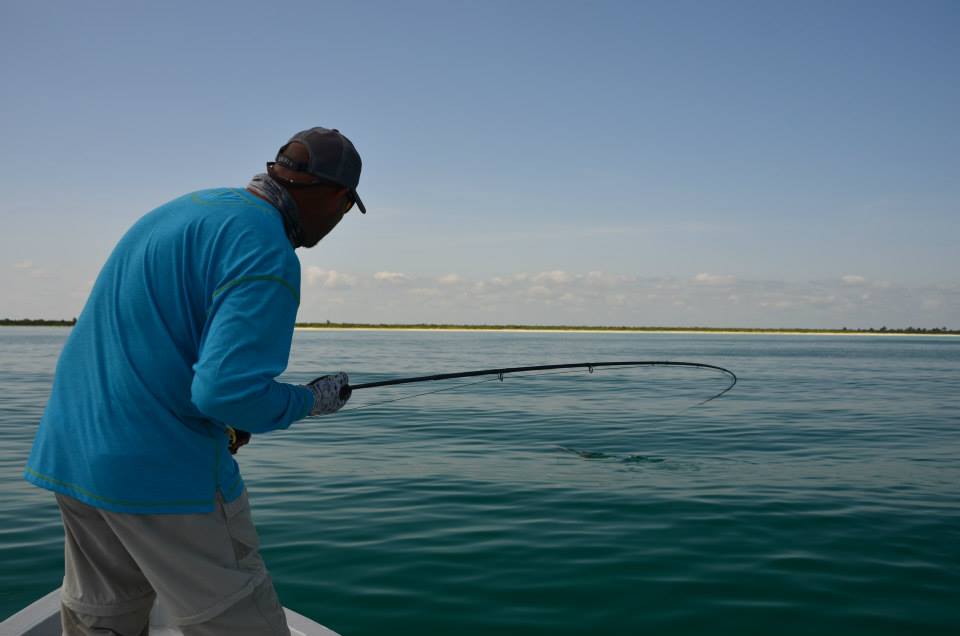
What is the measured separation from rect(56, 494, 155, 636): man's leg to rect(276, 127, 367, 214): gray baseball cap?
124cm

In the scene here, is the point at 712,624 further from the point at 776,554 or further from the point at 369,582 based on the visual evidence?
the point at 369,582

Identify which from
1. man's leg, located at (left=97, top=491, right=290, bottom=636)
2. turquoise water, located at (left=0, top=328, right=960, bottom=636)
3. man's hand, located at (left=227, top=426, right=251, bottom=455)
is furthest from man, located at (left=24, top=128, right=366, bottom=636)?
turquoise water, located at (left=0, top=328, right=960, bottom=636)

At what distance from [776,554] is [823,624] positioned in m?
1.44

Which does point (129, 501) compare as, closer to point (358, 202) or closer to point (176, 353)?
point (176, 353)

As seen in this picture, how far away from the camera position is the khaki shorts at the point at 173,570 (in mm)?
2277

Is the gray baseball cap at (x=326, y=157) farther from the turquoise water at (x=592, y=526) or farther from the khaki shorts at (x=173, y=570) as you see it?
the turquoise water at (x=592, y=526)

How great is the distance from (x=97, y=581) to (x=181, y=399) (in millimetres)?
755

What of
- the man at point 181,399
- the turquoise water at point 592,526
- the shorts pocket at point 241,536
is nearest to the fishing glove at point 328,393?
the man at point 181,399

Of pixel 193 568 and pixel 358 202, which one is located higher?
pixel 358 202

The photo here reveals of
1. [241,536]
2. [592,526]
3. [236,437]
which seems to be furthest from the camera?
A: [592,526]

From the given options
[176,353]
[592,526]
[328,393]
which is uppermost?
[176,353]

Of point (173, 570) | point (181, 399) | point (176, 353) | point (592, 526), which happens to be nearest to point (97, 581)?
point (173, 570)

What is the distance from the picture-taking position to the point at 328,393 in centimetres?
274

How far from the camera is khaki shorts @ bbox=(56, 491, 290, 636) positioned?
2277 mm
